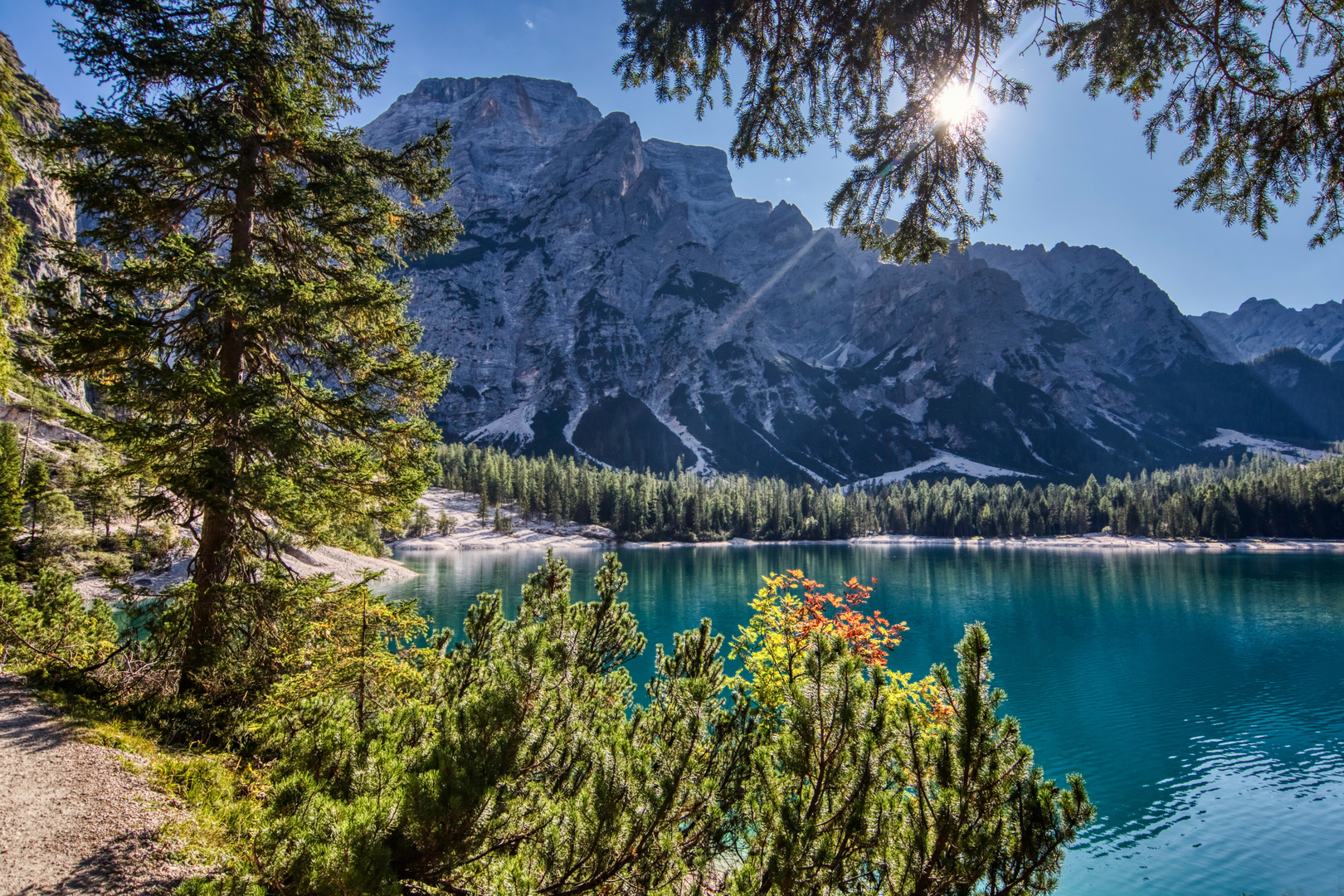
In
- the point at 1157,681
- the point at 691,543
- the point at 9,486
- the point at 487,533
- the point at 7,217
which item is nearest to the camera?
the point at 7,217

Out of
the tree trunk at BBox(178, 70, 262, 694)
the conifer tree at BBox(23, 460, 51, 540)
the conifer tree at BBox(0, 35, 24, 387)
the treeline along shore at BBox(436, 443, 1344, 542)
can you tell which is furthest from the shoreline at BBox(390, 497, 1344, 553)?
the tree trunk at BBox(178, 70, 262, 694)

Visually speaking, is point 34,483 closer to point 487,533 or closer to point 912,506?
point 487,533

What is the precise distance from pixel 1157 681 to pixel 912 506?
118 m

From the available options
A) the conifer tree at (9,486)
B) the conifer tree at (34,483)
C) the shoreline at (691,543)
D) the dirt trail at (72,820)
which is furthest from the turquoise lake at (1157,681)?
the shoreline at (691,543)

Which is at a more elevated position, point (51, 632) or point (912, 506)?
point (51, 632)

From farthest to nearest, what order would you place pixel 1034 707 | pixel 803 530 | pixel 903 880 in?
1. pixel 803 530
2. pixel 1034 707
3. pixel 903 880

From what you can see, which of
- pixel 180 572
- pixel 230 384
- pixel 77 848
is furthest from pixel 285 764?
pixel 180 572

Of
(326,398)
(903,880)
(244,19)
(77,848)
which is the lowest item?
(77,848)

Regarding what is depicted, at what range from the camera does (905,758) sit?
3635 mm

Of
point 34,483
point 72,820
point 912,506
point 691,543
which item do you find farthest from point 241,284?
point 912,506

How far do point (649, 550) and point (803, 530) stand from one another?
40.7m

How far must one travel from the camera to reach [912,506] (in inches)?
5497

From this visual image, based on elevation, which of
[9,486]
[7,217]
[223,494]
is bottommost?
[223,494]

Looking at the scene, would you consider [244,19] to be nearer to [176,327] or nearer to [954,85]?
[176,327]
